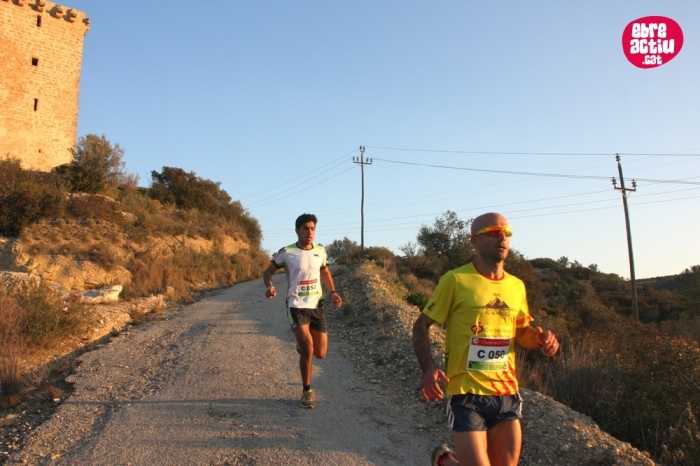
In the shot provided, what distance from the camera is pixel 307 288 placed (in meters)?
6.32

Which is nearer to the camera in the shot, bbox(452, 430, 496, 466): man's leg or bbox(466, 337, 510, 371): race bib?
bbox(452, 430, 496, 466): man's leg

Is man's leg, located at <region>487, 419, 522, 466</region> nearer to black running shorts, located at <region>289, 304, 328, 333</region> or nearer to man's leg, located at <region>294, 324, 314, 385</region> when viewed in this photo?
man's leg, located at <region>294, 324, 314, 385</region>

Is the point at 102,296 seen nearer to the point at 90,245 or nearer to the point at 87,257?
the point at 87,257

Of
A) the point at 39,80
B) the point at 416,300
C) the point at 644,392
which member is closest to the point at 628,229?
the point at 416,300

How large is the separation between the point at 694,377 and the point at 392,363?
4125 mm

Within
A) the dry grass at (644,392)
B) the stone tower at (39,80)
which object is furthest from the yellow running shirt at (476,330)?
the stone tower at (39,80)

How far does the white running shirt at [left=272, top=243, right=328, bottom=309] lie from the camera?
6270mm

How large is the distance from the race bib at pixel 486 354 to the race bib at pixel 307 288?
3297 millimetres

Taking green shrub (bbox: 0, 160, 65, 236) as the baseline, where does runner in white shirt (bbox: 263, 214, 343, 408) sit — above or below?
below

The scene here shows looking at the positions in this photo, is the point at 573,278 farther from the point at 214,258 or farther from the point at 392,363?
the point at 392,363

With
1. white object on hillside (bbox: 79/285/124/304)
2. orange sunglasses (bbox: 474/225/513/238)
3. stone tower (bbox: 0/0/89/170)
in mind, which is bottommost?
white object on hillside (bbox: 79/285/124/304)

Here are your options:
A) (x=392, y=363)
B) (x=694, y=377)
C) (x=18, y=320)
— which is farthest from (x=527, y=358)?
(x=18, y=320)

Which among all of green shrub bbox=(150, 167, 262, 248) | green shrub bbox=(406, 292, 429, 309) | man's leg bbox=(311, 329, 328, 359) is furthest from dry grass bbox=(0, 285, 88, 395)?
green shrub bbox=(150, 167, 262, 248)

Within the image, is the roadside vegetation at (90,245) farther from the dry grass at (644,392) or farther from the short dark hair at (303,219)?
the dry grass at (644,392)
